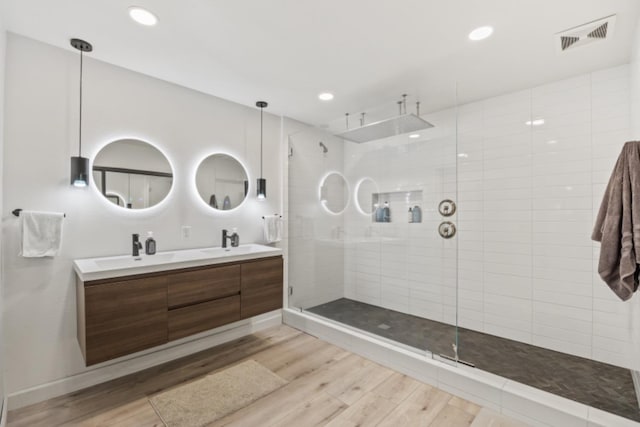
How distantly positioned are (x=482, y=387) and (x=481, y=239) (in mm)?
1571

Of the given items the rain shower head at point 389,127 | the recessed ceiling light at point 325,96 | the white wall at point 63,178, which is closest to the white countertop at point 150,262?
the white wall at point 63,178

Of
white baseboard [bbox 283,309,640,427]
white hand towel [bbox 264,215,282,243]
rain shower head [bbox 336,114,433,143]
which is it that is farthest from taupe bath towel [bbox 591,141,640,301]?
white hand towel [bbox 264,215,282,243]

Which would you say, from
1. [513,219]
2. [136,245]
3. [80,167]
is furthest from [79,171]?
[513,219]

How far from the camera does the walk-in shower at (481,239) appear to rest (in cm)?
249

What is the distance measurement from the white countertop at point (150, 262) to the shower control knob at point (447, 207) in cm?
165

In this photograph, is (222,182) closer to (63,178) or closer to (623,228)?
(63,178)

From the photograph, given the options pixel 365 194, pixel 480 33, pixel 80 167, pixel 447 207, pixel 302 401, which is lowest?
pixel 302 401

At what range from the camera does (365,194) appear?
3.30m

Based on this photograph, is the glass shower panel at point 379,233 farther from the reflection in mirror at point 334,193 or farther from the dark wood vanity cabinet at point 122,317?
the dark wood vanity cabinet at point 122,317

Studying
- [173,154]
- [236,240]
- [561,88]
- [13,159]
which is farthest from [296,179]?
[561,88]

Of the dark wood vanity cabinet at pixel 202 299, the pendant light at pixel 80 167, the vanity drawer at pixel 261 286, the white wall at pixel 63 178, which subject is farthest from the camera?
the vanity drawer at pixel 261 286

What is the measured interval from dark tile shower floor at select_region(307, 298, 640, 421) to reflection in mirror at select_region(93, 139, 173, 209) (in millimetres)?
2148

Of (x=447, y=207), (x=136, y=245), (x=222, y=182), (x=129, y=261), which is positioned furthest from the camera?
(x=222, y=182)

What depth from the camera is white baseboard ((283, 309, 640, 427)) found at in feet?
5.59
